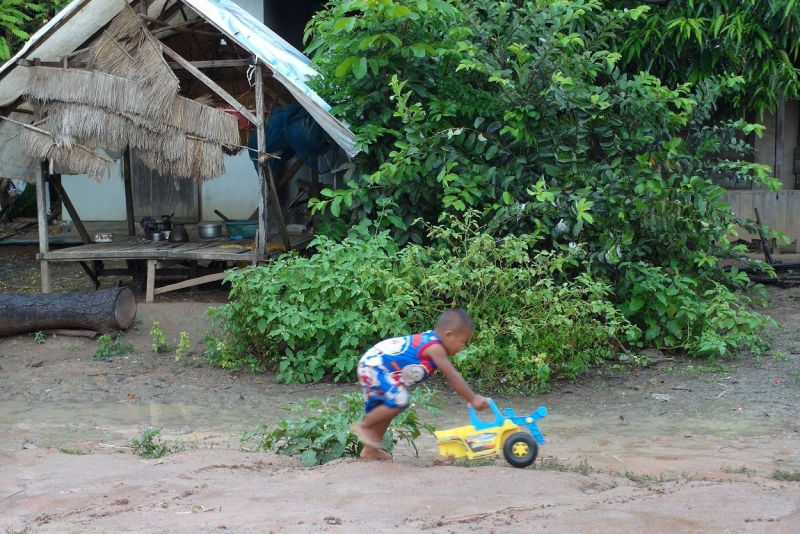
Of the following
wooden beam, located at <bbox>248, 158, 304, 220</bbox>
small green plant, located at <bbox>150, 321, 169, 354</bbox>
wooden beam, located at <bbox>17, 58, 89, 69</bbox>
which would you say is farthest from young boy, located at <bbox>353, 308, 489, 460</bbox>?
wooden beam, located at <bbox>248, 158, 304, 220</bbox>

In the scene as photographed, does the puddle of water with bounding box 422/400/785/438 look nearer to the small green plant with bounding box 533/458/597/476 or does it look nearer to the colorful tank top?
the small green plant with bounding box 533/458/597/476

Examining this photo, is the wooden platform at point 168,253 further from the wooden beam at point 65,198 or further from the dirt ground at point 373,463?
the dirt ground at point 373,463

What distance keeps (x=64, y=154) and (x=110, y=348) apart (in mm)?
2188

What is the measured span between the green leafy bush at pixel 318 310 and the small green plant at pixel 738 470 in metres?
2.78

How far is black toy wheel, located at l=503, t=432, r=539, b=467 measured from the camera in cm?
426

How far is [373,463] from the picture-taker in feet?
13.9

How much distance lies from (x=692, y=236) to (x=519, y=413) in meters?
2.83

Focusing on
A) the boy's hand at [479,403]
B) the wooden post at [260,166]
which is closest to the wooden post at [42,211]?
the wooden post at [260,166]

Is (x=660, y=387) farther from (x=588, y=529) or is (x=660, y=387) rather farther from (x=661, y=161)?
(x=588, y=529)

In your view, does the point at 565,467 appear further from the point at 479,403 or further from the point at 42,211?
the point at 42,211

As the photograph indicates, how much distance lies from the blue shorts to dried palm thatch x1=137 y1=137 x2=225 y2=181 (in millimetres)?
→ 4828

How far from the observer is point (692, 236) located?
7.76m

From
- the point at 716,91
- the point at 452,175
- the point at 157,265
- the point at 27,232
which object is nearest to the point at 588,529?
the point at 452,175

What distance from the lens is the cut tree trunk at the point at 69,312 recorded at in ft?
26.6
